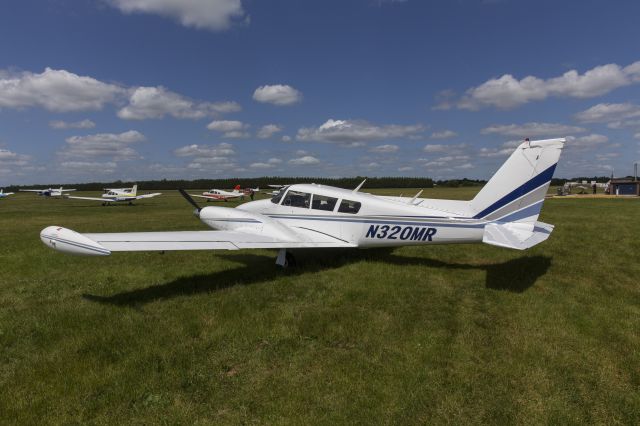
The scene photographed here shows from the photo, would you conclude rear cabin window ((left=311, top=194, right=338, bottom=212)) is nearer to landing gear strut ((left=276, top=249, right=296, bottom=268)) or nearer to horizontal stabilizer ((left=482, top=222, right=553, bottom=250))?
landing gear strut ((left=276, top=249, right=296, bottom=268))

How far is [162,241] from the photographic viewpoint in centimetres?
749

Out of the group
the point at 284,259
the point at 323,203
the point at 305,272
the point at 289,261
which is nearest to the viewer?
the point at 305,272

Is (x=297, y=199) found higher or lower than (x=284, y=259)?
higher

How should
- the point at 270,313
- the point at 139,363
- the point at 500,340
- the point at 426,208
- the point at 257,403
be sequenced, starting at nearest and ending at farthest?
the point at 257,403 → the point at 139,363 → the point at 500,340 → the point at 270,313 → the point at 426,208

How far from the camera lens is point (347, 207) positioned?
9547mm

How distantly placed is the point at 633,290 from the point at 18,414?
10696mm

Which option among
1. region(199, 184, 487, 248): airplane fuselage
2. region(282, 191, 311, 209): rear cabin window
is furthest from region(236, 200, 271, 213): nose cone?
region(282, 191, 311, 209): rear cabin window

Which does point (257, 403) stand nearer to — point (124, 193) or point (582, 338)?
point (582, 338)

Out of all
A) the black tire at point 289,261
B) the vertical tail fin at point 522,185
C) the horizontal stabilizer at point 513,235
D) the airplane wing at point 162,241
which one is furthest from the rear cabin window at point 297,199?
the horizontal stabilizer at point 513,235

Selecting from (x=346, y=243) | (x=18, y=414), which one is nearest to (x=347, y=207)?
(x=346, y=243)

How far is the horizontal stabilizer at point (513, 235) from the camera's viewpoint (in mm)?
6926

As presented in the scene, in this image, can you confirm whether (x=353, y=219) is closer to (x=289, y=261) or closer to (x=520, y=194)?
(x=289, y=261)

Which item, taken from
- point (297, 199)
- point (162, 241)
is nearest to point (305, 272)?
point (297, 199)

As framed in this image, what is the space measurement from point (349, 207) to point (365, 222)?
622 mm
